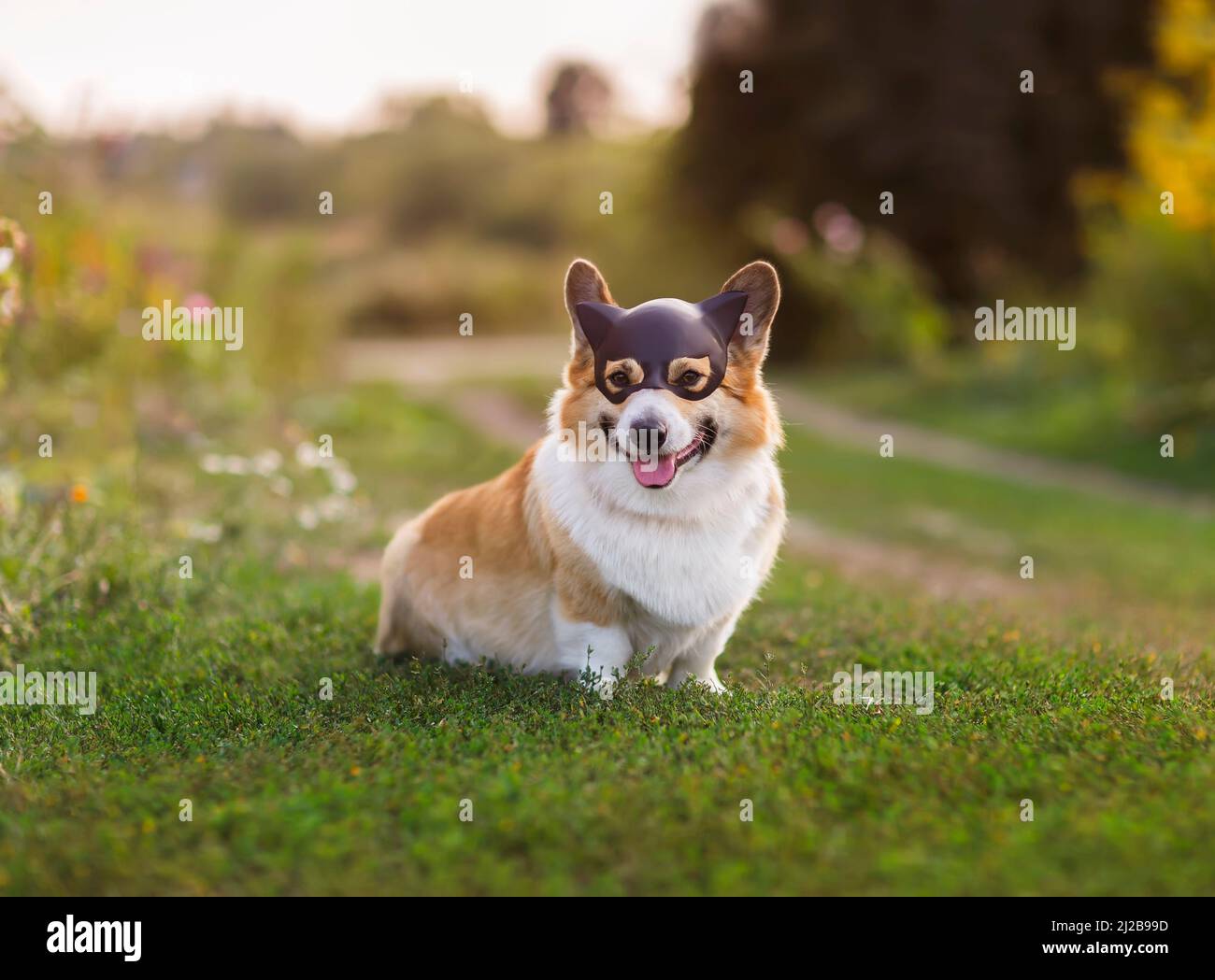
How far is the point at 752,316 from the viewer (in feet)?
13.1

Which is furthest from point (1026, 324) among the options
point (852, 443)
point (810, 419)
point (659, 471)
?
point (659, 471)

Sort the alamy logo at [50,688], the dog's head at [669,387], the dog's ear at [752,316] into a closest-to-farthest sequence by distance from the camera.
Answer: the dog's head at [669,387], the dog's ear at [752,316], the alamy logo at [50,688]

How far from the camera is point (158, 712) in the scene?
416cm

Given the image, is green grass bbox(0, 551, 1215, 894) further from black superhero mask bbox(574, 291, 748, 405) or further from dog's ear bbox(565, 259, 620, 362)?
dog's ear bbox(565, 259, 620, 362)

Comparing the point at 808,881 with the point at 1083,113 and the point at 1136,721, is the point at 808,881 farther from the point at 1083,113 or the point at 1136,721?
the point at 1083,113

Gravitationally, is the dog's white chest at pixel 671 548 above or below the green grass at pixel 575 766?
above

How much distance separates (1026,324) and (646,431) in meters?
16.1

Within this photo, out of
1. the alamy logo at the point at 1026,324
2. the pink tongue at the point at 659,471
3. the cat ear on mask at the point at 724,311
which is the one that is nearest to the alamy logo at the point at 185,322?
the cat ear on mask at the point at 724,311

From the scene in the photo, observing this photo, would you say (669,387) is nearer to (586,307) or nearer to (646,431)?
(646,431)

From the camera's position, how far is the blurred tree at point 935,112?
66.7 ft

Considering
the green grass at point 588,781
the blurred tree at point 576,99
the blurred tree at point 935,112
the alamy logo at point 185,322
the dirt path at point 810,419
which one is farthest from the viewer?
the blurred tree at point 576,99
